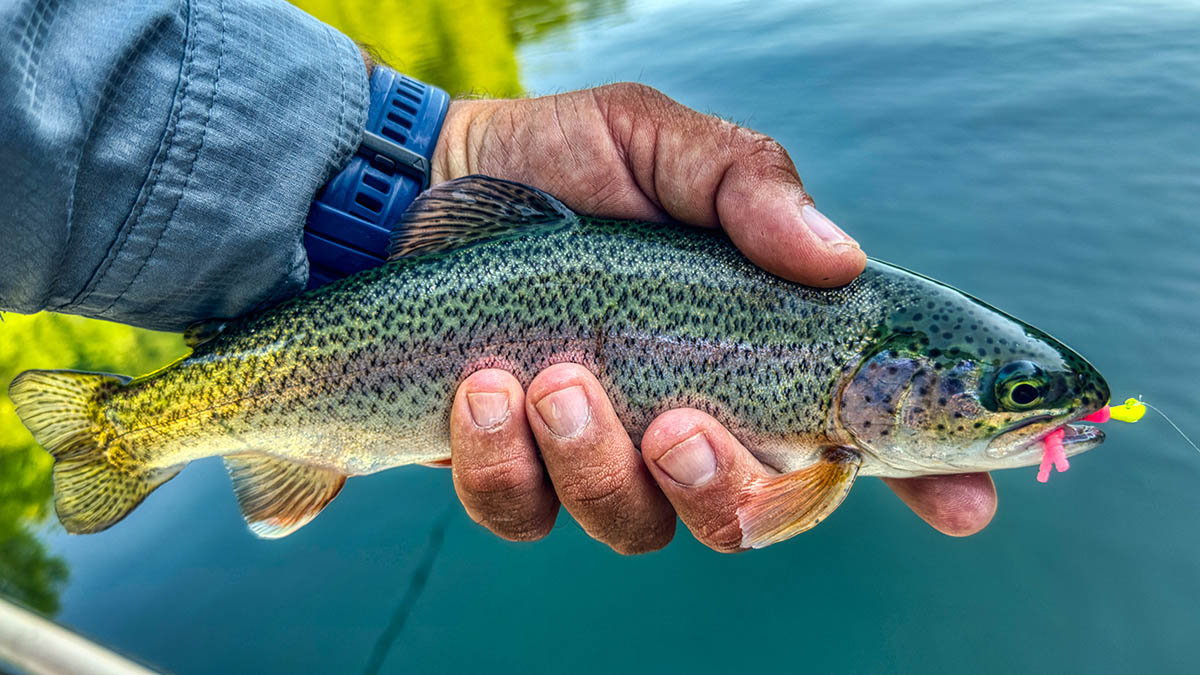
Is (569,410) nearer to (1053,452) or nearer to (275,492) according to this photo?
(275,492)

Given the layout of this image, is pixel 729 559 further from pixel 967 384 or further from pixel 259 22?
pixel 259 22

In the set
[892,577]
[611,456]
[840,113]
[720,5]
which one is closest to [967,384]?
[611,456]

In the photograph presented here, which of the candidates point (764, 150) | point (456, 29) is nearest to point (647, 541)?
point (764, 150)

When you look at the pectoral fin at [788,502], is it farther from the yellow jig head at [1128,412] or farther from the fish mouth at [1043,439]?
the yellow jig head at [1128,412]

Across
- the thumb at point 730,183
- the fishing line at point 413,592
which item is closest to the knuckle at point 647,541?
the thumb at point 730,183

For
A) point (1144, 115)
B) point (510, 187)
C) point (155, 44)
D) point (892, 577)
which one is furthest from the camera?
point (1144, 115)
